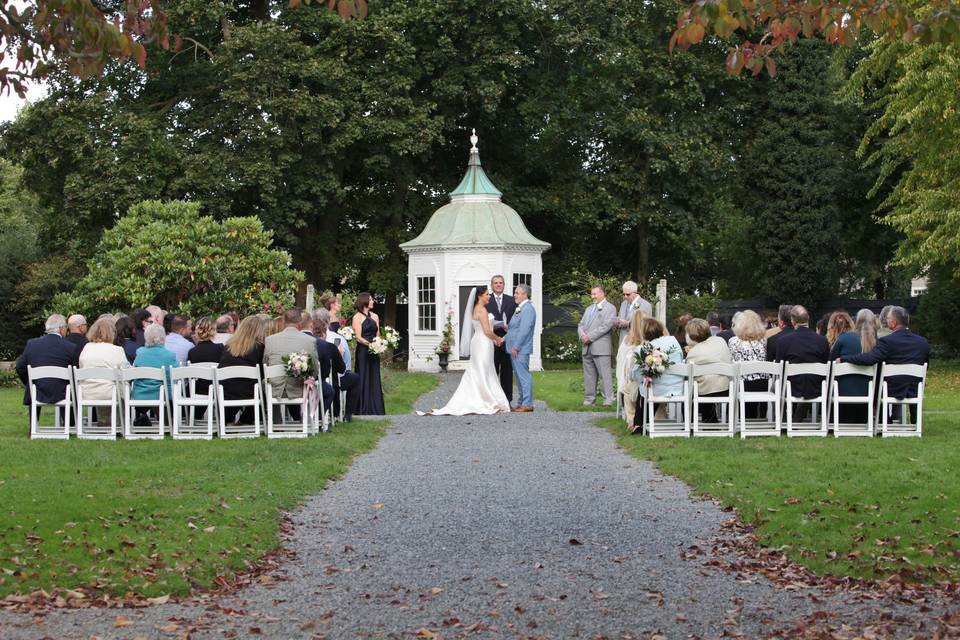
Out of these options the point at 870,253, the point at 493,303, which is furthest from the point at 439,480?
the point at 870,253

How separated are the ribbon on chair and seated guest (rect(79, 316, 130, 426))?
220cm

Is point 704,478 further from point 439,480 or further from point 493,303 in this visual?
point 493,303

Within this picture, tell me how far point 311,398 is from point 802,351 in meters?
5.92

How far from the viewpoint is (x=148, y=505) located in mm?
10680

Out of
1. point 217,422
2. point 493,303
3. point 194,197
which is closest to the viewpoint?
point 217,422

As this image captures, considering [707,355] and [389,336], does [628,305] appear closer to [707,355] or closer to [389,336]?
[389,336]

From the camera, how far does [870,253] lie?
159ft

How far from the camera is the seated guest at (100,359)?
16141 millimetres

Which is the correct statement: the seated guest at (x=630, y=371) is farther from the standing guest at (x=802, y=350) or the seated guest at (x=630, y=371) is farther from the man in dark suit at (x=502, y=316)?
the man in dark suit at (x=502, y=316)

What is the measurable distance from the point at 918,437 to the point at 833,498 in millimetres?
5155

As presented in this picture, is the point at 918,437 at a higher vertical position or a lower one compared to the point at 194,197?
lower

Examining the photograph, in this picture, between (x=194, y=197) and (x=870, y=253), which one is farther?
(x=870, y=253)

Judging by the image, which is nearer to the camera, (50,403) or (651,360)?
(651,360)

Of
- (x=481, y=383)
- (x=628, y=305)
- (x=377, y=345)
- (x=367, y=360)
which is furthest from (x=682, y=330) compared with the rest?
(x=367, y=360)
